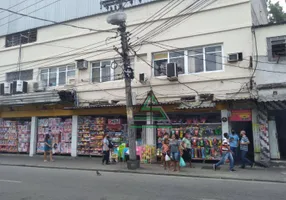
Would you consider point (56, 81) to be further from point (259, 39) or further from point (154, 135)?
point (259, 39)

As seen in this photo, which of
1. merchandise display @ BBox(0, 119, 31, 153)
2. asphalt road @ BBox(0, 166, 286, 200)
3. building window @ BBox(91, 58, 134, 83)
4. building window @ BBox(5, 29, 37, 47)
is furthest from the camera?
building window @ BBox(5, 29, 37, 47)

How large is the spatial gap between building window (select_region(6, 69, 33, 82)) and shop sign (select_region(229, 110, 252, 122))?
14.5m

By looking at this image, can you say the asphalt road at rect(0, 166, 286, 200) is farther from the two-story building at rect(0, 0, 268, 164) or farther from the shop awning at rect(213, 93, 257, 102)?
the two-story building at rect(0, 0, 268, 164)

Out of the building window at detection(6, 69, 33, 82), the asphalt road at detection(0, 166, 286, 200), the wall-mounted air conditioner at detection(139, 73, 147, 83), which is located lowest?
the asphalt road at detection(0, 166, 286, 200)

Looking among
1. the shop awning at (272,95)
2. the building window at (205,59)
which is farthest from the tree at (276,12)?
the shop awning at (272,95)

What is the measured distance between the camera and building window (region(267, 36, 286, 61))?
13.2m

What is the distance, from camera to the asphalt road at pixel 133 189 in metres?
7.05

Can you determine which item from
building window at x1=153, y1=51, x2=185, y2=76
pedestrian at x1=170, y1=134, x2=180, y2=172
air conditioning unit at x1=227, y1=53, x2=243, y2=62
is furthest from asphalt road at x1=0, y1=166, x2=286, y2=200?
building window at x1=153, y1=51, x2=185, y2=76

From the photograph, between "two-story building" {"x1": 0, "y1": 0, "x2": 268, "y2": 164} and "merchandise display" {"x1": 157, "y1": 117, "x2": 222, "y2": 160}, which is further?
"merchandise display" {"x1": 157, "y1": 117, "x2": 222, "y2": 160}

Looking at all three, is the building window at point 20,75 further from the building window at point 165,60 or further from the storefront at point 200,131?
the storefront at point 200,131

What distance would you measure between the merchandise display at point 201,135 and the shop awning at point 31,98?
23.5 ft

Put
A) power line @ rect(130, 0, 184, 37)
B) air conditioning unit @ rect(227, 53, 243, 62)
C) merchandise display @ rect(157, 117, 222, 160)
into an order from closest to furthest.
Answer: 1. air conditioning unit @ rect(227, 53, 243, 62)
2. merchandise display @ rect(157, 117, 222, 160)
3. power line @ rect(130, 0, 184, 37)

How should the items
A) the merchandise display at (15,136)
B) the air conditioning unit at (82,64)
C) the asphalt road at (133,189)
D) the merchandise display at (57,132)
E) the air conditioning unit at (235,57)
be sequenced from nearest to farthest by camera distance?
the asphalt road at (133,189) → the air conditioning unit at (235,57) → the air conditioning unit at (82,64) → the merchandise display at (57,132) → the merchandise display at (15,136)

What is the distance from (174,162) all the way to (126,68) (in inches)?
191
